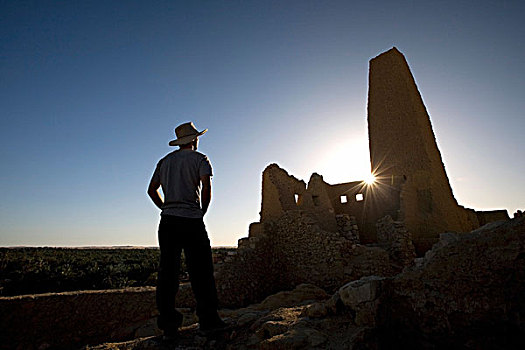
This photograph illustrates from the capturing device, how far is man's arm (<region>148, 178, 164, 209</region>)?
342 cm

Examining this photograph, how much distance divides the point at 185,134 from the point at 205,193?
0.83m

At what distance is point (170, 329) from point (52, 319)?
4.47 m

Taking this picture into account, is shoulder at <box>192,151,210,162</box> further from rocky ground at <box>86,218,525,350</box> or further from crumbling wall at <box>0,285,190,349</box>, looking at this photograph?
crumbling wall at <box>0,285,190,349</box>

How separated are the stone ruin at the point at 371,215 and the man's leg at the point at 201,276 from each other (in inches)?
151

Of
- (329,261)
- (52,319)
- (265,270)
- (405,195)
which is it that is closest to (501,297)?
(329,261)

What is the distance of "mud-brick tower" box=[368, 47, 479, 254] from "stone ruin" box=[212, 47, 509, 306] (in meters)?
0.03

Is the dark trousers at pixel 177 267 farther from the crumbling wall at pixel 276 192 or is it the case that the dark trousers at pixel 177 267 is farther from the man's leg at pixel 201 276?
the crumbling wall at pixel 276 192

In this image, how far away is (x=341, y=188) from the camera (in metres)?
12.6

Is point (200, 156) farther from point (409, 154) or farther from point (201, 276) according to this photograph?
point (409, 154)

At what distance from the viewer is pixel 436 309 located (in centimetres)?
212

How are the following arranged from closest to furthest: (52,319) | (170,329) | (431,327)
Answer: (431,327)
(170,329)
(52,319)

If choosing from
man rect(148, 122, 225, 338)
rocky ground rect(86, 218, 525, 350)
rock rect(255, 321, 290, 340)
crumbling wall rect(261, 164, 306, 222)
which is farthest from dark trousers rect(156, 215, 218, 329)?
crumbling wall rect(261, 164, 306, 222)

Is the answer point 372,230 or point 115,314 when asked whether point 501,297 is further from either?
point 372,230

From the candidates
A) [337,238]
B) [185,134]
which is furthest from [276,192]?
[185,134]
